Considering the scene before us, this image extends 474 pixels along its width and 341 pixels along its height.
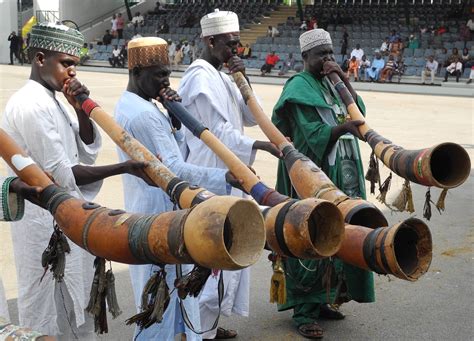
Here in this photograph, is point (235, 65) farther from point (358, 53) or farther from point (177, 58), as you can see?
point (177, 58)

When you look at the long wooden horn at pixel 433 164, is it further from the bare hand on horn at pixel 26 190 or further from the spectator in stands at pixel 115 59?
the spectator in stands at pixel 115 59

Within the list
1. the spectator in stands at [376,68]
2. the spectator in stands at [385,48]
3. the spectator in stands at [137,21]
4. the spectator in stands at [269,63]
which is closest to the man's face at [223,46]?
the spectator in stands at [376,68]

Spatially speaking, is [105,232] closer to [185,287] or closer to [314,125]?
[185,287]

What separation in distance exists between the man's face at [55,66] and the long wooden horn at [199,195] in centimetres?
47

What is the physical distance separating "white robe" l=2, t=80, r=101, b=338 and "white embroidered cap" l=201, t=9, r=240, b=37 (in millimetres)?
972

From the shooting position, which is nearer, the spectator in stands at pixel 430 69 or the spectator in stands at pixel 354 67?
the spectator in stands at pixel 430 69

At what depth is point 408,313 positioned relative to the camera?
4469 mm

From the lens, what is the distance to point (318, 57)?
4.05 meters

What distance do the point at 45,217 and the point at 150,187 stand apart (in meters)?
0.46

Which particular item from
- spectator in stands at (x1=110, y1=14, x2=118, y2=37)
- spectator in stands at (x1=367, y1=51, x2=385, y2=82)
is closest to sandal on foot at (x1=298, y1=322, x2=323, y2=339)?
spectator in stands at (x1=367, y1=51, x2=385, y2=82)

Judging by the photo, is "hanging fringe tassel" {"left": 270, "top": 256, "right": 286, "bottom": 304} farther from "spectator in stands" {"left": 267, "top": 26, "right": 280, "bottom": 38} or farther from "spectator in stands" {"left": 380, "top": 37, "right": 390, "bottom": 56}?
"spectator in stands" {"left": 267, "top": 26, "right": 280, "bottom": 38}

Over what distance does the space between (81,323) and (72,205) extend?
132cm

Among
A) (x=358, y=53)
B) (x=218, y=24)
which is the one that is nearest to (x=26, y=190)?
(x=218, y=24)

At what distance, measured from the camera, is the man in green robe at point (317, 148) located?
3.99 metres
